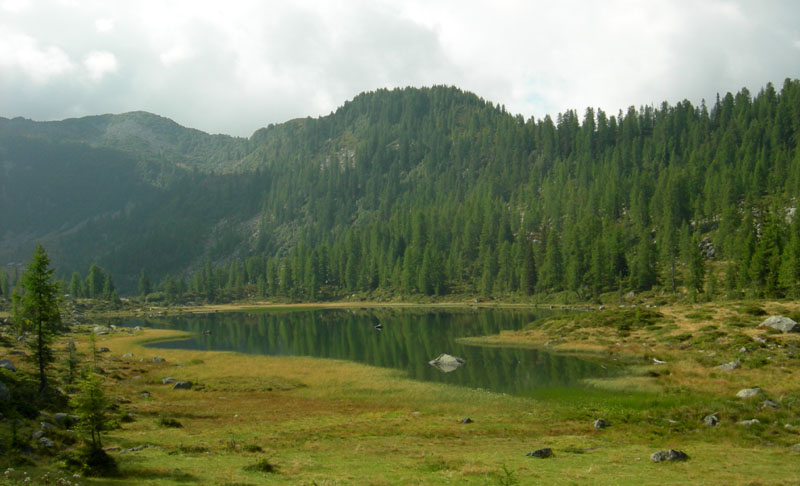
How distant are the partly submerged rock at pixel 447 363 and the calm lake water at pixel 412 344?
111cm

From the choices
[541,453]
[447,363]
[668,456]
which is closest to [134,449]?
[541,453]

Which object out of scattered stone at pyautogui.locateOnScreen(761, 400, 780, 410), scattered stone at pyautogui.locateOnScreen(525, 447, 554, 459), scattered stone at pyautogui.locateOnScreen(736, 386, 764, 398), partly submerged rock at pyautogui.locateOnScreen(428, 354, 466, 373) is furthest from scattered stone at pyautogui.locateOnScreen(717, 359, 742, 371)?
scattered stone at pyautogui.locateOnScreen(525, 447, 554, 459)

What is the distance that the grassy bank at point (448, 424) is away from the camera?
23938 mm

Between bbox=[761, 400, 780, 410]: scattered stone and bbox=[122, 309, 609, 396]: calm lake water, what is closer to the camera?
bbox=[761, 400, 780, 410]: scattered stone

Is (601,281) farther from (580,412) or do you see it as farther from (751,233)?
(580,412)

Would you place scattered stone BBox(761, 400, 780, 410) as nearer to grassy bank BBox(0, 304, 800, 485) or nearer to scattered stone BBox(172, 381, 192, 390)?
grassy bank BBox(0, 304, 800, 485)

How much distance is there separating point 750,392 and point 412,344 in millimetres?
55722

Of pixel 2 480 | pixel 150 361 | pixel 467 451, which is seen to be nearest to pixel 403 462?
pixel 467 451

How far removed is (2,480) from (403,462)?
56.1 ft

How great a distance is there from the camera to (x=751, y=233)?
11594 cm

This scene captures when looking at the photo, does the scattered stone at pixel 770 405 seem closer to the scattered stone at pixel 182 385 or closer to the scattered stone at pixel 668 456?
the scattered stone at pixel 668 456

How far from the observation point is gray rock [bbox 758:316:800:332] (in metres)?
65.2

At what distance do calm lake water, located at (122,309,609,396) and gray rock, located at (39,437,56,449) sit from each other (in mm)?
39226

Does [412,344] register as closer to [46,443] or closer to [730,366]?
[730,366]
